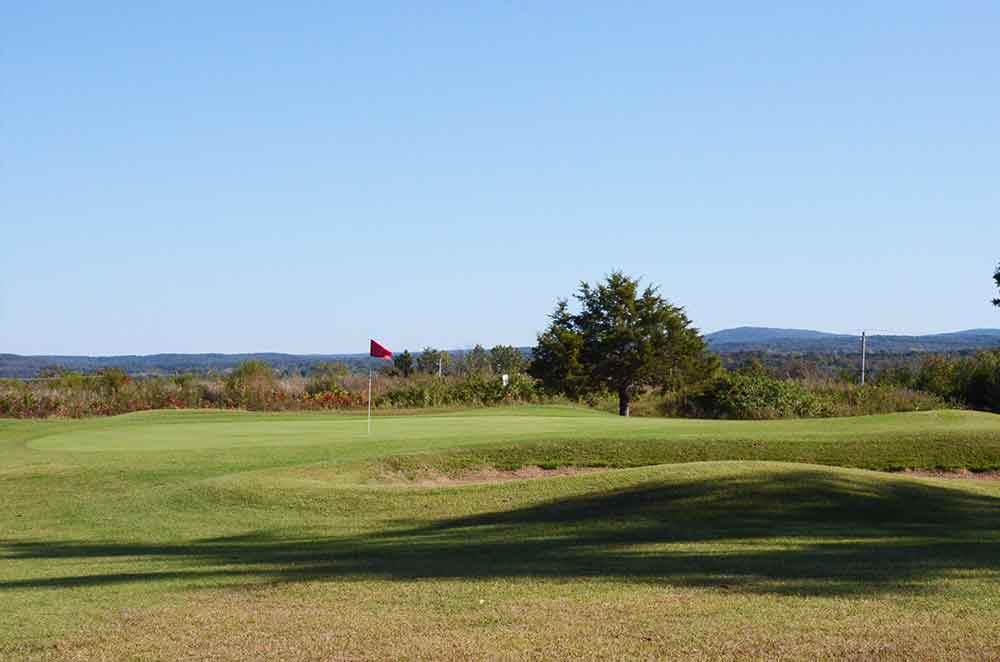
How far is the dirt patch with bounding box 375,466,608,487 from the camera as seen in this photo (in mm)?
17781

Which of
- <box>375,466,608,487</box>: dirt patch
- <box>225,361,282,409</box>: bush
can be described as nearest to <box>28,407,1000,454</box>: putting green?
<box>375,466,608,487</box>: dirt patch

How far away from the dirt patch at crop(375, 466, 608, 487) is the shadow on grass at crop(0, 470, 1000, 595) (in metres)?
3.42

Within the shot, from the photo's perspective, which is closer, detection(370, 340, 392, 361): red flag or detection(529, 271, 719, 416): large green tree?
detection(370, 340, 392, 361): red flag

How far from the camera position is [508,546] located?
11703mm

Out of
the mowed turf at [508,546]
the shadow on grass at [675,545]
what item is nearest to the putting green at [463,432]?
the mowed turf at [508,546]

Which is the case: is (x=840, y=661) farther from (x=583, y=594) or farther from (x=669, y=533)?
(x=669, y=533)

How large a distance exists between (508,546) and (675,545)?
1.72m

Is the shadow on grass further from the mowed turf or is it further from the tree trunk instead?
the tree trunk

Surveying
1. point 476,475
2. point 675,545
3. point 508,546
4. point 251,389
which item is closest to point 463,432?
point 476,475

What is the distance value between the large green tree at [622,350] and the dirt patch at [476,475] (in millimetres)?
21178

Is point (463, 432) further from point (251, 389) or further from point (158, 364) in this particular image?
point (158, 364)

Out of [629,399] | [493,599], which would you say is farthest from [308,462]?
[629,399]

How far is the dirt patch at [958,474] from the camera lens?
18.6 metres

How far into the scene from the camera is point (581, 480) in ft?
51.8
